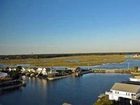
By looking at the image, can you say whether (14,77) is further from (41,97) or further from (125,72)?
(125,72)

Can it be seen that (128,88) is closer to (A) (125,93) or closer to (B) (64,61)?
(A) (125,93)

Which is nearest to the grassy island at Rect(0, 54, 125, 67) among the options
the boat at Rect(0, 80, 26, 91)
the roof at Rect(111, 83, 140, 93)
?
the boat at Rect(0, 80, 26, 91)

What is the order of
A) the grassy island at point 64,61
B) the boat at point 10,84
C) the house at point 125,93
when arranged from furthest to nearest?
the grassy island at point 64,61 < the boat at point 10,84 < the house at point 125,93

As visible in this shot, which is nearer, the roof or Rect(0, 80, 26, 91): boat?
the roof

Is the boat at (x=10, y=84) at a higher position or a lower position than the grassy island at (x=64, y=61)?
lower

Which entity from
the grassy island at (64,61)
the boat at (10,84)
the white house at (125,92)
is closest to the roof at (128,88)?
the white house at (125,92)

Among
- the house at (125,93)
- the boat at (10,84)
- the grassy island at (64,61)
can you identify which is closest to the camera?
the house at (125,93)

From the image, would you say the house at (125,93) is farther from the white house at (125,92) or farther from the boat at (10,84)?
the boat at (10,84)

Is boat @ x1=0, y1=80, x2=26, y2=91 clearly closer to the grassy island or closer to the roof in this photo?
the roof
